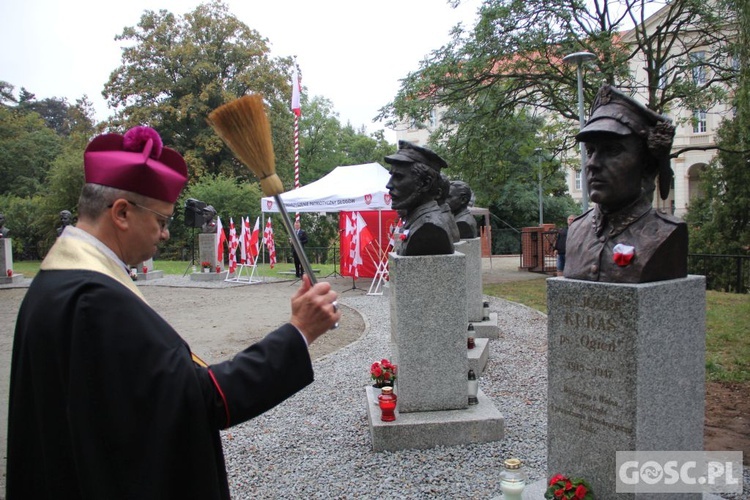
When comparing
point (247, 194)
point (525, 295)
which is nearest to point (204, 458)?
point (525, 295)

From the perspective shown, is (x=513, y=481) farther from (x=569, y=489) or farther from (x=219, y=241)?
(x=219, y=241)

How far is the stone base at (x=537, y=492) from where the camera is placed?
3.48 meters

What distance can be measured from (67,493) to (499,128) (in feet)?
53.1

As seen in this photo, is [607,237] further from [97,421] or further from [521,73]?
[521,73]

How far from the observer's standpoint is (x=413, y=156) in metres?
5.55

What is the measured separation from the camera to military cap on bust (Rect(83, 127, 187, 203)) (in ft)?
5.79

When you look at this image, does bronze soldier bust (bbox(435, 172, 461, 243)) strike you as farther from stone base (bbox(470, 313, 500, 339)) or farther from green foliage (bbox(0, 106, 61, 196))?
green foliage (bbox(0, 106, 61, 196))

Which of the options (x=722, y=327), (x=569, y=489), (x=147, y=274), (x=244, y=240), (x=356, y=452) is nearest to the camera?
(x=569, y=489)

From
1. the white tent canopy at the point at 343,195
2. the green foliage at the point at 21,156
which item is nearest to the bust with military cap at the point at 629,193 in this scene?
the white tent canopy at the point at 343,195

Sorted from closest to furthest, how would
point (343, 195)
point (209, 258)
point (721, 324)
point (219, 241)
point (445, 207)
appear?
1. point (445, 207)
2. point (721, 324)
3. point (343, 195)
4. point (219, 241)
5. point (209, 258)

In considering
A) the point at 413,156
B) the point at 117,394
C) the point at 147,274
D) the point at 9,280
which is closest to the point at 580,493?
the point at 117,394

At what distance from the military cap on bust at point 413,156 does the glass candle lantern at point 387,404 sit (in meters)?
2.26

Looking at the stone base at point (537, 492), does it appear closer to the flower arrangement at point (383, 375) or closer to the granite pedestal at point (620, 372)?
the granite pedestal at point (620, 372)

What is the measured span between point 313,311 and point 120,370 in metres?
0.59
